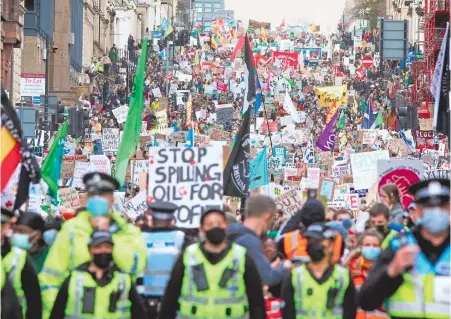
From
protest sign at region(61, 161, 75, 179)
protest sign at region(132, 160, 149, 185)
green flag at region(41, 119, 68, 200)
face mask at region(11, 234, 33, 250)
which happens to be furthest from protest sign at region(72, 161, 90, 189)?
face mask at region(11, 234, 33, 250)

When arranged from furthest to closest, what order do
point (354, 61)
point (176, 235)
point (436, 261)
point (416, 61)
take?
1. point (354, 61)
2. point (416, 61)
3. point (176, 235)
4. point (436, 261)

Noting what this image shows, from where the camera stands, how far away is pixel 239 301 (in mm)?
9453

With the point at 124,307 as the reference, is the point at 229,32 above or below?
above

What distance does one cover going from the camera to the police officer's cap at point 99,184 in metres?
10.2

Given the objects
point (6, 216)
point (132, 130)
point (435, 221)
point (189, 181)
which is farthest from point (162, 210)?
point (132, 130)

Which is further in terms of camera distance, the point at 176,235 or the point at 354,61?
the point at 354,61

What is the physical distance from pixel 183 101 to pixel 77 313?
7417 centimetres

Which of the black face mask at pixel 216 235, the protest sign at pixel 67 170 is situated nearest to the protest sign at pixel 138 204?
the black face mask at pixel 216 235

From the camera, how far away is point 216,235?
367 inches

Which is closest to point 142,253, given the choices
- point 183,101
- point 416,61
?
point 416,61

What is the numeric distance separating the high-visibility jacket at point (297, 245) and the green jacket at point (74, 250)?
1473 mm

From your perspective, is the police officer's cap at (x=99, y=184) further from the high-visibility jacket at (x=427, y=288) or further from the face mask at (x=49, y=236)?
the high-visibility jacket at (x=427, y=288)

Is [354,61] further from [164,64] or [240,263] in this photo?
[240,263]

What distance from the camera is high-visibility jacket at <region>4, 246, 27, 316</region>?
9.59m
